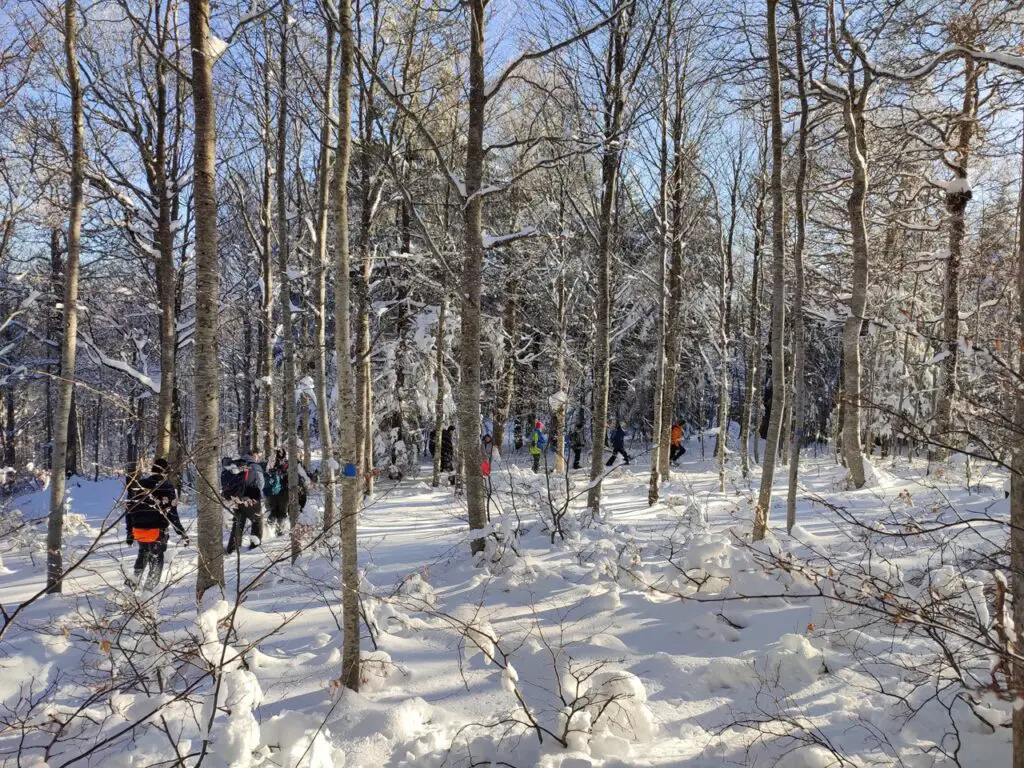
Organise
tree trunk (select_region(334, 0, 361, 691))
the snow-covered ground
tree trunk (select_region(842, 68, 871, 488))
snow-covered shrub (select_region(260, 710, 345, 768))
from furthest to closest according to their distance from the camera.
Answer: tree trunk (select_region(842, 68, 871, 488))
tree trunk (select_region(334, 0, 361, 691))
the snow-covered ground
snow-covered shrub (select_region(260, 710, 345, 768))

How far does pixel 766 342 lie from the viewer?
2405cm

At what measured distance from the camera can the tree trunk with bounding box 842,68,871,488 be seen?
7.94m

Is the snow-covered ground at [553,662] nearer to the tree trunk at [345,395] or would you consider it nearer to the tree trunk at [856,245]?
the tree trunk at [345,395]

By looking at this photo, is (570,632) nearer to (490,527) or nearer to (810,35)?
(490,527)

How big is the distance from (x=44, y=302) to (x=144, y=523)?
55.9ft

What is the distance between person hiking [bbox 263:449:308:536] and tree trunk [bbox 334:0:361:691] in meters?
5.93

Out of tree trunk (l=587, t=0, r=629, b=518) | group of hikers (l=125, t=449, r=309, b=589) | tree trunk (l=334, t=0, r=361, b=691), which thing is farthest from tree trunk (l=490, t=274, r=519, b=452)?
tree trunk (l=334, t=0, r=361, b=691)

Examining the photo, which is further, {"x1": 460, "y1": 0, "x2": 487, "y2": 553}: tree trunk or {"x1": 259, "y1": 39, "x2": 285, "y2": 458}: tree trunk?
{"x1": 259, "y1": 39, "x2": 285, "y2": 458}: tree trunk

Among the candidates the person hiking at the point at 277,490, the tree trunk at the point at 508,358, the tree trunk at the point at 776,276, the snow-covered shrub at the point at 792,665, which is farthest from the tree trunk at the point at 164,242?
the tree trunk at the point at 508,358

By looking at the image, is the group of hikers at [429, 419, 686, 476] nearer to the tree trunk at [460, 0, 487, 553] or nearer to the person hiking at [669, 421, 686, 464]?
the person hiking at [669, 421, 686, 464]

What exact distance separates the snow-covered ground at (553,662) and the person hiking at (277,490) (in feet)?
6.55

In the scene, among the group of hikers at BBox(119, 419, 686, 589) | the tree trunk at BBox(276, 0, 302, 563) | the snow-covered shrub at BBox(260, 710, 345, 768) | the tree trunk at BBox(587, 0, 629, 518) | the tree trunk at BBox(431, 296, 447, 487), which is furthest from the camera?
the tree trunk at BBox(431, 296, 447, 487)

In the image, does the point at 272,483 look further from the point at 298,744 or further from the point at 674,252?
the point at 674,252

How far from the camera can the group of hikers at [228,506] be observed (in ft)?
20.1
